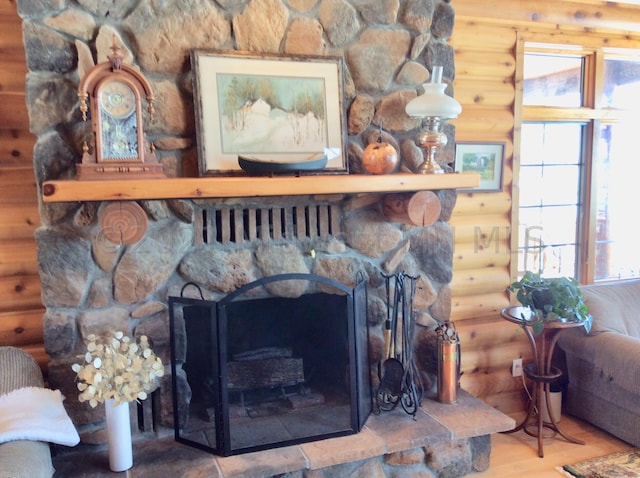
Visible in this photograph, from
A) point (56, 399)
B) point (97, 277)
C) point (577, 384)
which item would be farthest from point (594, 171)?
point (56, 399)

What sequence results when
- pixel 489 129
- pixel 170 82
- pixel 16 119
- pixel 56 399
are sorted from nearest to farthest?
pixel 56 399, pixel 170 82, pixel 16 119, pixel 489 129

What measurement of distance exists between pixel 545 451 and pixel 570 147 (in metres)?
1.88

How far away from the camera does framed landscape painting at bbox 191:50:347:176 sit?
93.4 inches

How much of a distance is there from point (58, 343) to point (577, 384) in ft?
9.26

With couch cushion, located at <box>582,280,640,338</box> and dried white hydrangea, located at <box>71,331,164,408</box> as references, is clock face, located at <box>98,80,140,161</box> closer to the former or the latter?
dried white hydrangea, located at <box>71,331,164,408</box>

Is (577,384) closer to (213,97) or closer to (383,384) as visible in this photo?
(383,384)

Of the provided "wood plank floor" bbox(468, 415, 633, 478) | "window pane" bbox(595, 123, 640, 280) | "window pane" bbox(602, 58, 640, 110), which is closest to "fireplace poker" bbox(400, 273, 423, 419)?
"wood plank floor" bbox(468, 415, 633, 478)

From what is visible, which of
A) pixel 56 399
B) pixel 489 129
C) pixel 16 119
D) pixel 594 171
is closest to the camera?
pixel 56 399

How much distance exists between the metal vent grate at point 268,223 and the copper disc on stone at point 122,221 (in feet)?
1.17

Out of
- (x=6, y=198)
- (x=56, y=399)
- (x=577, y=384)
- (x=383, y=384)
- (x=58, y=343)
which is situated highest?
(x=6, y=198)

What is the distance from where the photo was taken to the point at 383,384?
2.73m

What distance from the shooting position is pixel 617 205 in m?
3.91

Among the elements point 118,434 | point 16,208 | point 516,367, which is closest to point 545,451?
point 516,367

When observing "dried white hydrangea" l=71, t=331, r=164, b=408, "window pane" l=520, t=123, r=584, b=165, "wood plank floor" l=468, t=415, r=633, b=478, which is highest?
"window pane" l=520, t=123, r=584, b=165
